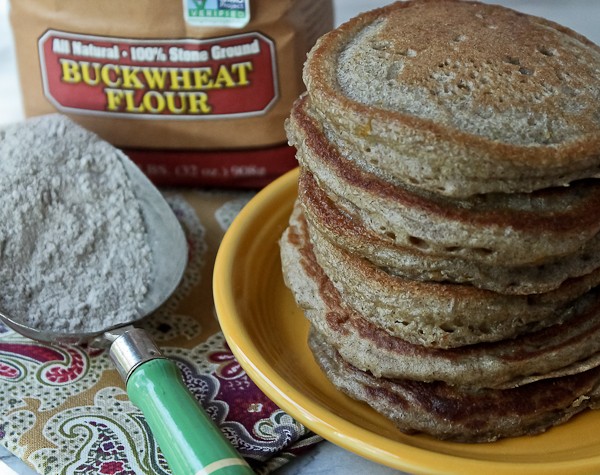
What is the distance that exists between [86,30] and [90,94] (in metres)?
0.13

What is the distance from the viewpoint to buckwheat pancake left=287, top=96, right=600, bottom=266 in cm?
→ 92

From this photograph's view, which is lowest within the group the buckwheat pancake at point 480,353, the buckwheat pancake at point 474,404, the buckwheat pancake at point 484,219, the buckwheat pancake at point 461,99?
the buckwheat pancake at point 474,404

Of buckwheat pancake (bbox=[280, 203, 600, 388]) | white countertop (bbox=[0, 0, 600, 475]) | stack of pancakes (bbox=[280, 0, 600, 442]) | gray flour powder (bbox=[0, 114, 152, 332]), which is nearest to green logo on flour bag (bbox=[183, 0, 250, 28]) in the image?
gray flour powder (bbox=[0, 114, 152, 332])

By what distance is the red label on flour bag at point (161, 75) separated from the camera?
1.50 m

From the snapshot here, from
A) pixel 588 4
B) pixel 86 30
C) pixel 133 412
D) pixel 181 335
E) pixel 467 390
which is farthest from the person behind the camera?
pixel 588 4

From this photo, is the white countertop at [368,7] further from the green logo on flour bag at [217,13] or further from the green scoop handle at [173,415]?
the green scoop handle at [173,415]

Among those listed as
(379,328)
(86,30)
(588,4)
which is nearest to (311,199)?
(379,328)

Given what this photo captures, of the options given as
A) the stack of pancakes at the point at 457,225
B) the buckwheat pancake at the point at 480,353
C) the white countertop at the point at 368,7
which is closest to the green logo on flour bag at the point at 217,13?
the stack of pancakes at the point at 457,225

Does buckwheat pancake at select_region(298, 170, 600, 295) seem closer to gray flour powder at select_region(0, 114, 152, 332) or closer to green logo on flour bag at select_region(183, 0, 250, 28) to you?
gray flour powder at select_region(0, 114, 152, 332)

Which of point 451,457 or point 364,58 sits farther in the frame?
point 364,58

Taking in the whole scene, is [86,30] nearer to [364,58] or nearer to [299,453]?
[364,58]

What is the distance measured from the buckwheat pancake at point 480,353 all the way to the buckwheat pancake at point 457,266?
0.16 feet

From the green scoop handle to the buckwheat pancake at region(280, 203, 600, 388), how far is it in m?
0.20

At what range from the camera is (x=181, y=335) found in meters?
1.32
